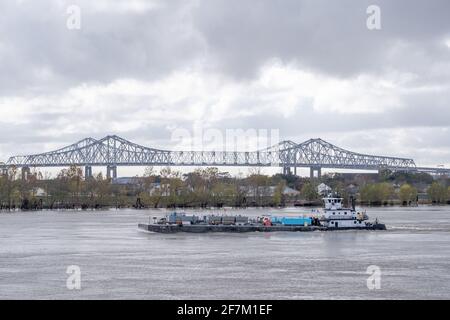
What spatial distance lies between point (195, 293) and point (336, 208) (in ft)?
129

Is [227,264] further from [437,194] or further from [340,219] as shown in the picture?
[437,194]

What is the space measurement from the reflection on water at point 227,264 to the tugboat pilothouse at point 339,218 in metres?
2.80

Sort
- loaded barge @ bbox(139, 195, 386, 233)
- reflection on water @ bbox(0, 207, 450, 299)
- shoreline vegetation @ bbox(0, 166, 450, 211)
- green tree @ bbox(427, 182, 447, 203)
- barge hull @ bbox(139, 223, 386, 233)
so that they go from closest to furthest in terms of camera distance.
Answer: reflection on water @ bbox(0, 207, 450, 299), barge hull @ bbox(139, 223, 386, 233), loaded barge @ bbox(139, 195, 386, 233), shoreline vegetation @ bbox(0, 166, 450, 211), green tree @ bbox(427, 182, 447, 203)

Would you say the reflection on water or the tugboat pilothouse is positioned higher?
the tugboat pilothouse

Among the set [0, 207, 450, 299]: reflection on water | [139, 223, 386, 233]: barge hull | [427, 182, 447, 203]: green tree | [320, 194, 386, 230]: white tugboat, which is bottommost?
[0, 207, 450, 299]: reflection on water

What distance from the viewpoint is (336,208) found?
2803 inches

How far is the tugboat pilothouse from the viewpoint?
6900 centimetres

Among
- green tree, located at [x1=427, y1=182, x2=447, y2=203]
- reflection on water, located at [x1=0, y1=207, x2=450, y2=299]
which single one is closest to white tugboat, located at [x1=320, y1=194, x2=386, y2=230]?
reflection on water, located at [x1=0, y1=207, x2=450, y2=299]

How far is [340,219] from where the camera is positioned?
2746 inches

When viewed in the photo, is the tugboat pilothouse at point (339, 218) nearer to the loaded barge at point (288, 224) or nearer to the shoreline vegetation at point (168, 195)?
the loaded barge at point (288, 224)

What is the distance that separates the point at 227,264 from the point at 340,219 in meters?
28.3

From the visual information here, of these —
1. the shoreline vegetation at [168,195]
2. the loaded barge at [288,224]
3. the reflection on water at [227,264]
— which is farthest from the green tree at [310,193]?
the reflection on water at [227,264]

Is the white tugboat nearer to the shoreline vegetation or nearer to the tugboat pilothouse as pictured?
the tugboat pilothouse
